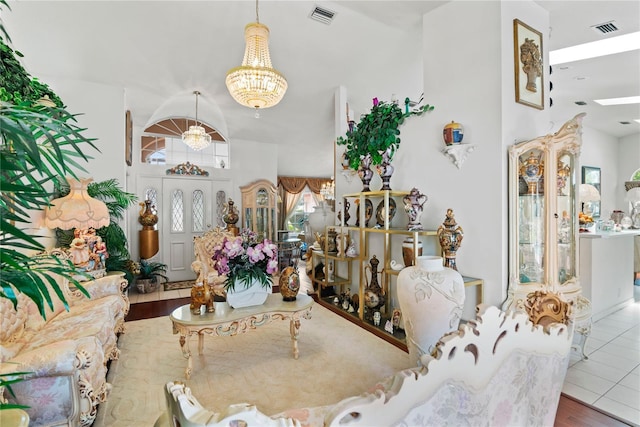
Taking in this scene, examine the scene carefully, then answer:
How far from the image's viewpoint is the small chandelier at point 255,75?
114 inches

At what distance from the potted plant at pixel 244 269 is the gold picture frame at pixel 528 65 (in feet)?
8.60

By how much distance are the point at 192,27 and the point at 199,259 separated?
9.74 feet

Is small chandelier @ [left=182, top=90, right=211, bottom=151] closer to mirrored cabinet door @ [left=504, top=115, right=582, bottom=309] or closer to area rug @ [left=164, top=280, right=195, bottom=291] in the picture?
area rug @ [left=164, top=280, right=195, bottom=291]

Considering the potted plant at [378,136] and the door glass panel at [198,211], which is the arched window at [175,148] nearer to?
the door glass panel at [198,211]

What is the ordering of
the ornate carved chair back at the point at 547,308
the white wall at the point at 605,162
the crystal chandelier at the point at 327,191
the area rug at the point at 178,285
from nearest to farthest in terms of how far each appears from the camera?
the ornate carved chair back at the point at 547,308 < the area rug at the point at 178,285 < the white wall at the point at 605,162 < the crystal chandelier at the point at 327,191

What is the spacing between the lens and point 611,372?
2.43 metres

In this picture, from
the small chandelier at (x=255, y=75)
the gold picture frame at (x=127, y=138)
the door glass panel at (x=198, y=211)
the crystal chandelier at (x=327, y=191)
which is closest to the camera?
the small chandelier at (x=255, y=75)

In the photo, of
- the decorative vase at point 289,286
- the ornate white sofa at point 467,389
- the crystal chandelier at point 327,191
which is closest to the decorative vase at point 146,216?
the decorative vase at point 289,286

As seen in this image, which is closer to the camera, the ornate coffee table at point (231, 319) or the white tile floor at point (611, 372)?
the white tile floor at point (611, 372)

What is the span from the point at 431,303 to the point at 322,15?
10.9 feet

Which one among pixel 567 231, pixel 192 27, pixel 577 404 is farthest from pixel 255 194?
pixel 577 404

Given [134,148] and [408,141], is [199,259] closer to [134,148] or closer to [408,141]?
[134,148]

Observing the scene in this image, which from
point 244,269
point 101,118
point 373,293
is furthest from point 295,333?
point 101,118

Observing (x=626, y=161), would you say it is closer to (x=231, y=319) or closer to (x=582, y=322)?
(x=582, y=322)
